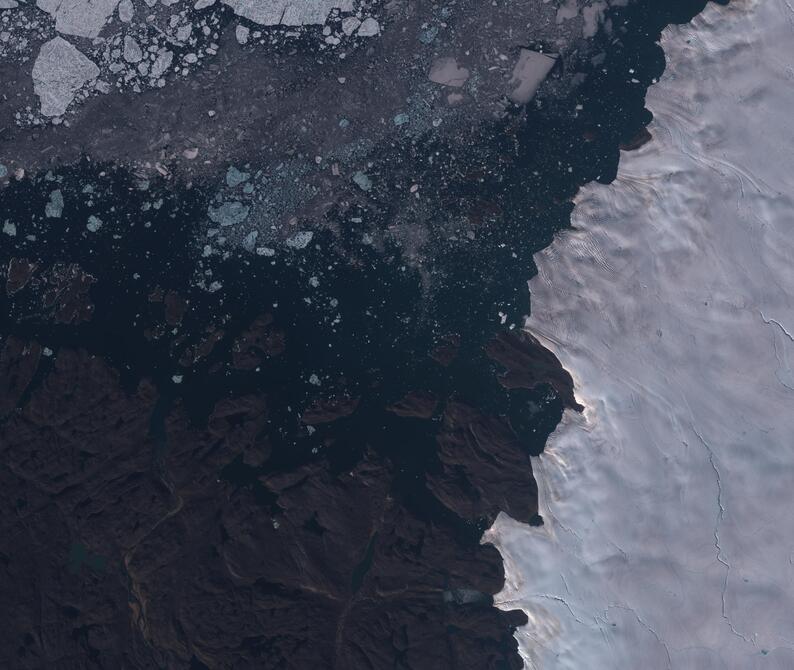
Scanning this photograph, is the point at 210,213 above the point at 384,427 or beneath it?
above

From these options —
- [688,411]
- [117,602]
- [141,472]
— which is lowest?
[117,602]

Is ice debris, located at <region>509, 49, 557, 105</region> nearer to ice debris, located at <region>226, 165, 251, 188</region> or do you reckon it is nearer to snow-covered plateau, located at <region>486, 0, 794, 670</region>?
snow-covered plateau, located at <region>486, 0, 794, 670</region>

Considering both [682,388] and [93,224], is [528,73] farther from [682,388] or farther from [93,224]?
[93,224]

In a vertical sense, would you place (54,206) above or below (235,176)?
below

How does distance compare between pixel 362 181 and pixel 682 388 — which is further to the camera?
pixel 362 181

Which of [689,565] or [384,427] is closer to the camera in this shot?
[689,565]

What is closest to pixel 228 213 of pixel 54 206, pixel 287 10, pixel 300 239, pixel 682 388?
pixel 300 239

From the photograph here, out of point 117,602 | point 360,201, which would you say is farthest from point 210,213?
point 117,602

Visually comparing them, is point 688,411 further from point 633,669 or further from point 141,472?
→ point 141,472
